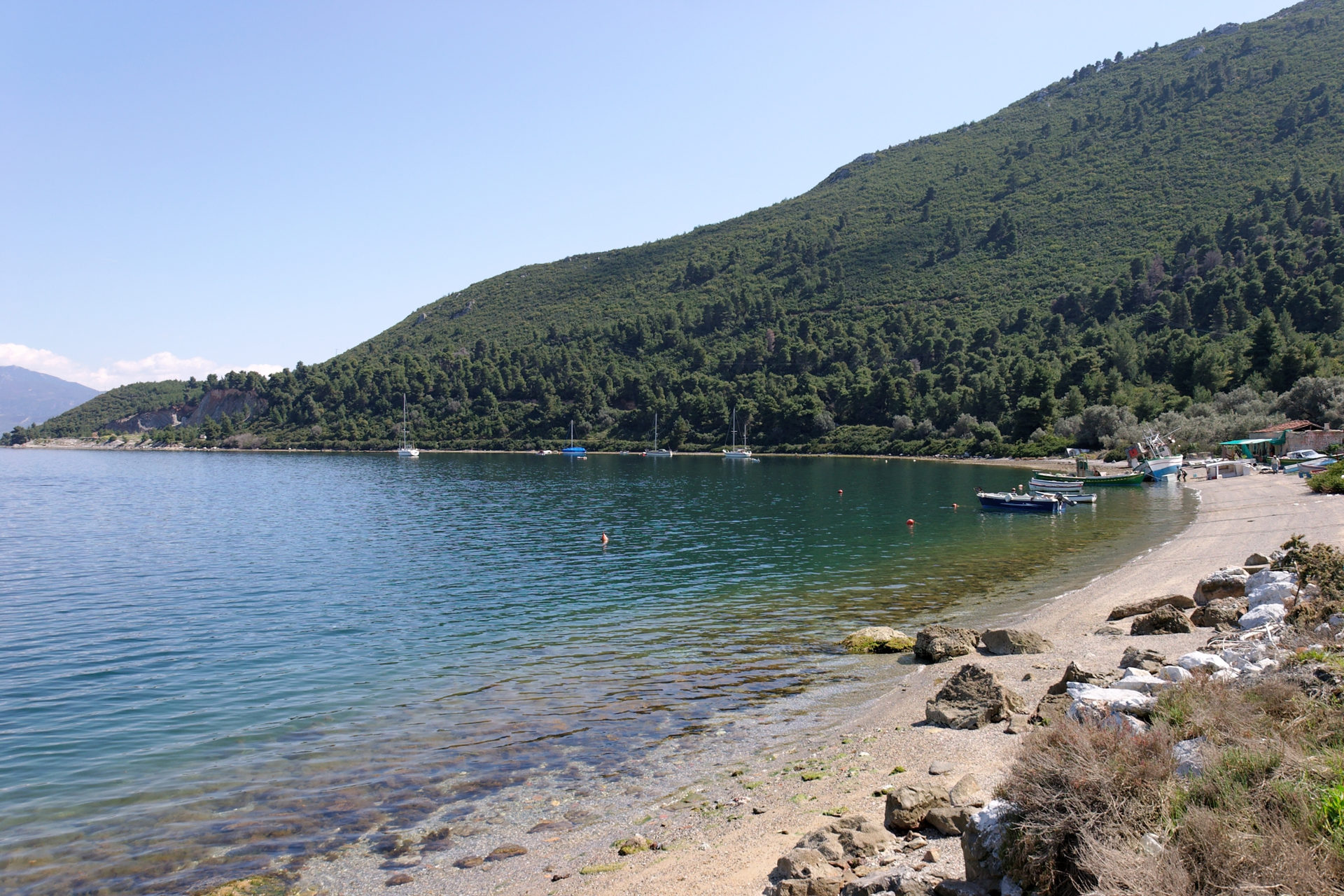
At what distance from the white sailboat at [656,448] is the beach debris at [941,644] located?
429ft

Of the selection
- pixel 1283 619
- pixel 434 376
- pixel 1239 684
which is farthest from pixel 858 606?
pixel 434 376

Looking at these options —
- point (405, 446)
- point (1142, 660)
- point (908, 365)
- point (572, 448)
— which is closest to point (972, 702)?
point (1142, 660)

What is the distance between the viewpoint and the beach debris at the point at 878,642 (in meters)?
18.6

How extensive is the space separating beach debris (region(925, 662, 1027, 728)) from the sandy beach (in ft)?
0.94

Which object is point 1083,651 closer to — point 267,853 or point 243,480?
point 267,853

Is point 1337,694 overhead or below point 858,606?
overhead

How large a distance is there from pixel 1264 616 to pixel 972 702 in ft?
18.8

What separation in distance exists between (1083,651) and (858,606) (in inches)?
343

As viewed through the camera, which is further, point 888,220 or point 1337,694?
point 888,220

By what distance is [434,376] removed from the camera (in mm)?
185750

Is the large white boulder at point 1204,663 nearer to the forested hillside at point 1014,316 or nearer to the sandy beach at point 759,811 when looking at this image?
the sandy beach at point 759,811

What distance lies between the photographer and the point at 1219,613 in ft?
53.4

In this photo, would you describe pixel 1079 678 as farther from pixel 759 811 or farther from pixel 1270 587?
pixel 1270 587

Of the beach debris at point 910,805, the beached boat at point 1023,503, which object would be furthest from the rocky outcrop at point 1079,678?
the beached boat at point 1023,503
